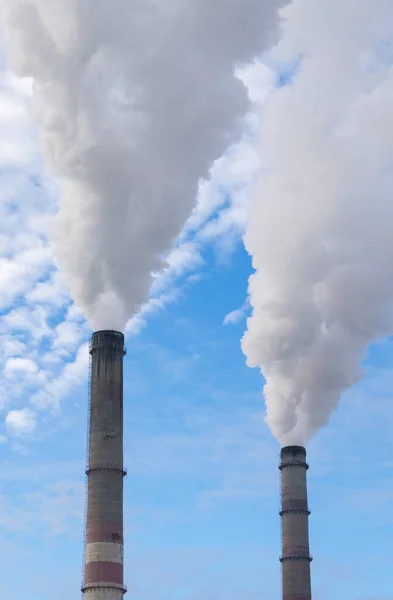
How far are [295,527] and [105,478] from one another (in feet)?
47.0

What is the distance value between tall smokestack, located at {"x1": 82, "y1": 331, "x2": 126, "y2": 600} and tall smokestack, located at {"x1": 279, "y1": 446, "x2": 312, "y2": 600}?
42.1 ft

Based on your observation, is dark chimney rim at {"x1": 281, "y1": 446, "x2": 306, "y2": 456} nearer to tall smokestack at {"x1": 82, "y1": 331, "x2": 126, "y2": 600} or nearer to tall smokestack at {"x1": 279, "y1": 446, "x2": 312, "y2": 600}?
tall smokestack at {"x1": 279, "y1": 446, "x2": 312, "y2": 600}

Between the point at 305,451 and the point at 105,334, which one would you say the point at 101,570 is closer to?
the point at 105,334

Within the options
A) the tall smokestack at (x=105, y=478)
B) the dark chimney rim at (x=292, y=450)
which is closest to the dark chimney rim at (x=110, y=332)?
the tall smokestack at (x=105, y=478)

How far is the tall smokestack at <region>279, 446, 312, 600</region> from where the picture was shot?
47.3 m

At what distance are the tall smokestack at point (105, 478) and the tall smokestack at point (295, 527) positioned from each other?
12821 millimetres

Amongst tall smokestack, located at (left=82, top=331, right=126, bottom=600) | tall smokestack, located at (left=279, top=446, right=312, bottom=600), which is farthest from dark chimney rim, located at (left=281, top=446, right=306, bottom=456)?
tall smokestack, located at (left=82, top=331, right=126, bottom=600)

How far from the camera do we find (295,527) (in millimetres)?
47906

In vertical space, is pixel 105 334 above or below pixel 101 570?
above

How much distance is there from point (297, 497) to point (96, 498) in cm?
1466

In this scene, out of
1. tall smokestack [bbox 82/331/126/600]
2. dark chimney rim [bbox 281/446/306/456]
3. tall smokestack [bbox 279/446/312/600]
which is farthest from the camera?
dark chimney rim [bbox 281/446/306/456]

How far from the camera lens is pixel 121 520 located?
1480 inches

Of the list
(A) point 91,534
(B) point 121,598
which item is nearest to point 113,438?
(A) point 91,534

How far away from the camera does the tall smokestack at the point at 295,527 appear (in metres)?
47.3
